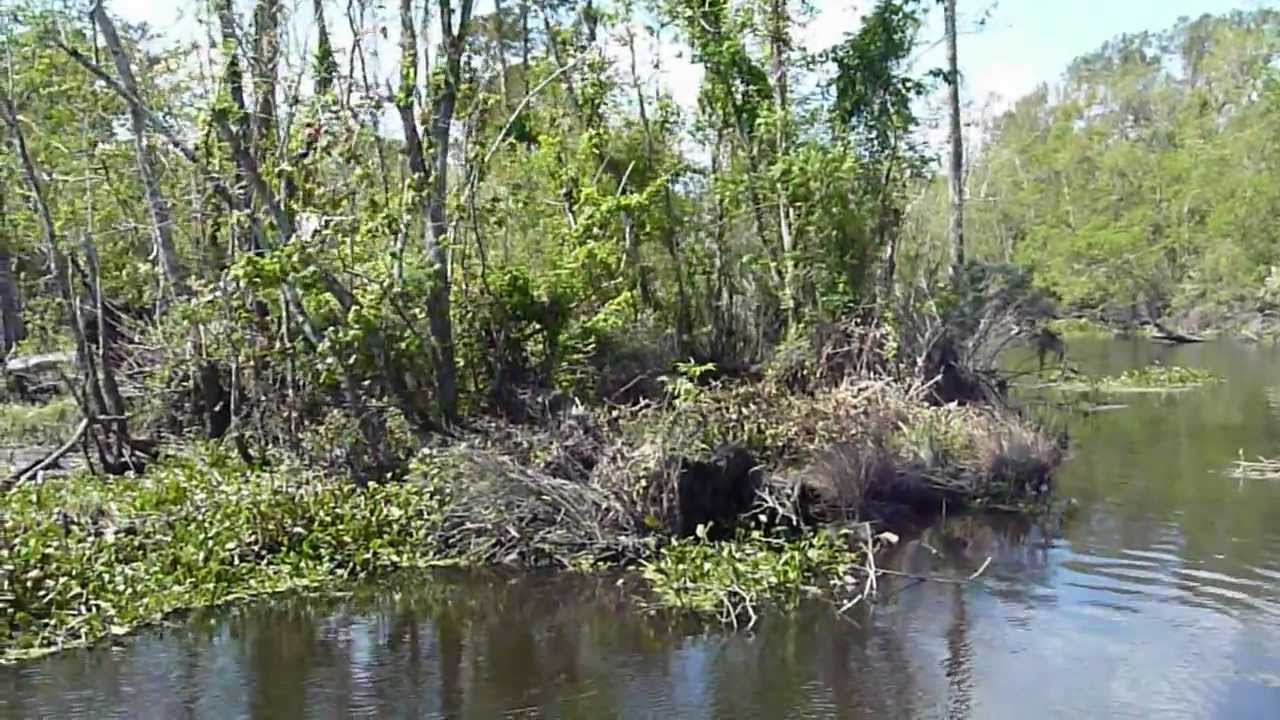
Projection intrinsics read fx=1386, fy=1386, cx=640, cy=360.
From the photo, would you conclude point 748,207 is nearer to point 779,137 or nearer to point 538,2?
point 779,137

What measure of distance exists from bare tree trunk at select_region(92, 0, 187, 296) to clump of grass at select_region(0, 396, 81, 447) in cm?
264

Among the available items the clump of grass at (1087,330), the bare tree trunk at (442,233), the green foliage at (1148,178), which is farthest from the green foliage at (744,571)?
the clump of grass at (1087,330)

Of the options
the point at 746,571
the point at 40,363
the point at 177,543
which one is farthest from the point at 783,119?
the point at 40,363

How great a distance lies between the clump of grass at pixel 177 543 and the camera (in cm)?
1175

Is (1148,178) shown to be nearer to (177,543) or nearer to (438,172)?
(438,172)

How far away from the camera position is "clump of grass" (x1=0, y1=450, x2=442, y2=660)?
11750 millimetres

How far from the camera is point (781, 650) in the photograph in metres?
11.4

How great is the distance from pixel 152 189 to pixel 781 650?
11269 mm

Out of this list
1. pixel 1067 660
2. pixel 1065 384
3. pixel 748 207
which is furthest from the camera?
pixel 1065 384

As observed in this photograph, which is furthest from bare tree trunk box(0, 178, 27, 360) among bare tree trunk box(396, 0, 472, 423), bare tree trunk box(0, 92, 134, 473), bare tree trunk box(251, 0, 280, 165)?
bare tree trunk box(396, 0, 472, 423)

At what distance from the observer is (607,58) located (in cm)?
2038

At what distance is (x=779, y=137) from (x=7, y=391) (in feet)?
44.1

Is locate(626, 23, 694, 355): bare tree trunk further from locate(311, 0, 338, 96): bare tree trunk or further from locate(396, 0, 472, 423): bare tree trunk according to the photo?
locate(311, 0, 338, 96): bare tree trunk

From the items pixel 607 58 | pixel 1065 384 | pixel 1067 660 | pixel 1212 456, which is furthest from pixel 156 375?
pixel 1065 384
